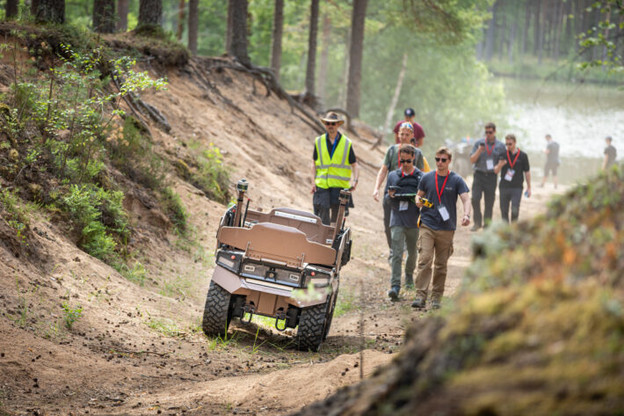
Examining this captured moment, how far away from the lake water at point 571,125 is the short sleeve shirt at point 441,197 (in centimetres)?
3667

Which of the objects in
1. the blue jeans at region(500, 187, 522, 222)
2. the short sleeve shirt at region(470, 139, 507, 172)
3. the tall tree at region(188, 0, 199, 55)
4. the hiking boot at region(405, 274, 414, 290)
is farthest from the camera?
the tall tree at region(188, 0, 199, 55)

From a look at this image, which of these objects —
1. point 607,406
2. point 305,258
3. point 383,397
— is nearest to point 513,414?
point 607,406

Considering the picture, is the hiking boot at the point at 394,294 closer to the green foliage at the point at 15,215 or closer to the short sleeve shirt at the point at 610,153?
the green foliage at the point at 15,215

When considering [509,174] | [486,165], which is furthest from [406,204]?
[486,165]

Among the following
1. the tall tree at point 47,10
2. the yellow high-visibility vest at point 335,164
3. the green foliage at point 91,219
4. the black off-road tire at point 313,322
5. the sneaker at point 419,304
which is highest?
the tall tree at point 47,10

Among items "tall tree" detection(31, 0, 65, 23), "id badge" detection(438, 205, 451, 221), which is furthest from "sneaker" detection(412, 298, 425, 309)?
"tall tree" detection(31, 0, 65, 23)

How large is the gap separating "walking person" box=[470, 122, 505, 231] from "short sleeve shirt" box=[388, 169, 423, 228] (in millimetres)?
4755

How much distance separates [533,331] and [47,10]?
13410mm

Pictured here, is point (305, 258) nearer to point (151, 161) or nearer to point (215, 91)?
point (151, 161)

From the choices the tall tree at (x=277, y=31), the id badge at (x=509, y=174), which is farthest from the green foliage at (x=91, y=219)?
the tall tree at (x=277, y=31)

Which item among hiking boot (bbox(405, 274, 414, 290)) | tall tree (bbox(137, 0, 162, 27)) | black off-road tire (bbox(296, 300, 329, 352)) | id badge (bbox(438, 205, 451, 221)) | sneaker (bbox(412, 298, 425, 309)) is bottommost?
hiking boot (bbox(405, 274, 414, 290))

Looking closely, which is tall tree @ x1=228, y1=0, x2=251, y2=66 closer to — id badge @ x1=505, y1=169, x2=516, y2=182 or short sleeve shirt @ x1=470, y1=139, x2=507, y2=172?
short sleeve shirt @ x1=470, y1=139, x2=507, y2=172

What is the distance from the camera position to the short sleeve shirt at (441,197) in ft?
31.3

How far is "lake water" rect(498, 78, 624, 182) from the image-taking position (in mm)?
49938
